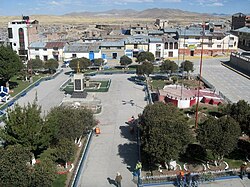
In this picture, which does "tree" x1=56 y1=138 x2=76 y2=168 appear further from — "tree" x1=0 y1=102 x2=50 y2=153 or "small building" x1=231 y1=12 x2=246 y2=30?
"small building" x1=231 y1=12 x2=246 y2=30

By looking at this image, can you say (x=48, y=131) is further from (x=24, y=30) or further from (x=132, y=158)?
(x=24, y=30)

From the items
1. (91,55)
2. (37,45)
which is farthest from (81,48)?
(37,45)

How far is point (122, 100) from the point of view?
119 feet

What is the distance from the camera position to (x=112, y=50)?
6462 centimetres

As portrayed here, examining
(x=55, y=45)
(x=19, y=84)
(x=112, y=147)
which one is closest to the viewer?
(x=112, y=147)

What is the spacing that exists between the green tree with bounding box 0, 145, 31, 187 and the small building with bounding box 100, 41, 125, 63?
164 ft

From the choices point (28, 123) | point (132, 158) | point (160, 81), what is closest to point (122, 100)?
point (160, 81)

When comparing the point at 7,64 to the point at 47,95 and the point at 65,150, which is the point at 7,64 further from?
Result: the point at 65,150

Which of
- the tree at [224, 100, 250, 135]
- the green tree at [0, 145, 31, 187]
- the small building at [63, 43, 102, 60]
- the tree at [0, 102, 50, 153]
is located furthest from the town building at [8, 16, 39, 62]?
the green tree at [0, 145, 31, 187]

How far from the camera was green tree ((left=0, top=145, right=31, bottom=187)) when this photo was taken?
45.4ft

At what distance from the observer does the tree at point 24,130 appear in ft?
60.9

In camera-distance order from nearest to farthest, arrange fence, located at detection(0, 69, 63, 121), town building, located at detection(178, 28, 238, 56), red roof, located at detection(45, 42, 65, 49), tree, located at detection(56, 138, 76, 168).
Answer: tree, located at detection(56, 138, 76, 168) < fence, located at detection(0, 69, 63, 121) < red roof, located at detection(45, 42, 65, 49) < town building, located at detection(178, 28, 238, 56)

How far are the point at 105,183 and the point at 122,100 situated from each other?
18.5 m

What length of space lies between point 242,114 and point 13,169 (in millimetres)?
16913
